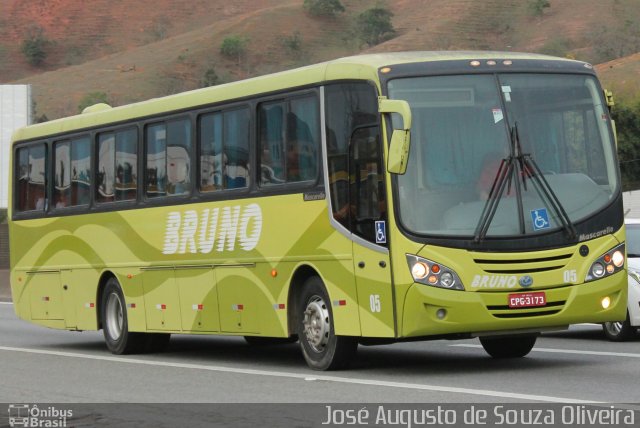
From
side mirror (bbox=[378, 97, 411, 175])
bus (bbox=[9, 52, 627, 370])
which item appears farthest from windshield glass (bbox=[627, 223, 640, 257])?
side mirror (bbox=[378, 97, 411, 175])

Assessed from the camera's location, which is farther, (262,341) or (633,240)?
(262,341)

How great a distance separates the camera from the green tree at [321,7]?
157m

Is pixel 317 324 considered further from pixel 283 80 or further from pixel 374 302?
pixel 283 80

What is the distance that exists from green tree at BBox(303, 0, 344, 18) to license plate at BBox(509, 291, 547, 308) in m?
144

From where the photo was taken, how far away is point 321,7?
15688 centimetres

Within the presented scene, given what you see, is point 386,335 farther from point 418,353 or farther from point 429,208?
point 418,353

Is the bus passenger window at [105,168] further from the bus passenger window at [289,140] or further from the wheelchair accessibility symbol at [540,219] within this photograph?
the wheelchair accessibility symbol at [540,219]

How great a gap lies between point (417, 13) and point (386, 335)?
13713cm

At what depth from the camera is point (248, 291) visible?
16578mm

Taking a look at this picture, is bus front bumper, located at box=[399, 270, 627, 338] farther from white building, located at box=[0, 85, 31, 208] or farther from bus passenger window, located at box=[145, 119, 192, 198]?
white building, located at box=[0, 85, 31, 208]

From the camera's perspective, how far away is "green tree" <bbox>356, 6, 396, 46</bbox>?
14600 cm

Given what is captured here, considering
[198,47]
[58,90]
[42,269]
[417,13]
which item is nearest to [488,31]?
[417,13]

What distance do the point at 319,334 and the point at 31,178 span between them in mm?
8299

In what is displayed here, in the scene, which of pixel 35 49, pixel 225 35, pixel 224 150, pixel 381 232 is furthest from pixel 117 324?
pixel 35 49
